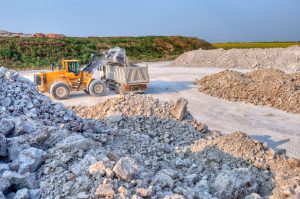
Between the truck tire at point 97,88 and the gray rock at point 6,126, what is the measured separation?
10.1 metres

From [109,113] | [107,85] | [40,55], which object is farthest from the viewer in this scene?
[40,55]

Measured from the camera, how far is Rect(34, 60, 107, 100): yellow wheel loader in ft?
54.6

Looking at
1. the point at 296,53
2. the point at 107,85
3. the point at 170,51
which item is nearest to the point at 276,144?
the point at 107,85

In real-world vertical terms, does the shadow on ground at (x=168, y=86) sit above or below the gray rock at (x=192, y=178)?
above

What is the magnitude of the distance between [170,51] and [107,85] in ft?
96.0

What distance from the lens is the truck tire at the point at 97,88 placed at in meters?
17.3

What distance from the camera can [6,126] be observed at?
7.00 meters

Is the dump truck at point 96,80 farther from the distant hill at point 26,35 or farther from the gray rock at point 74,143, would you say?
the distant hill at point 26,35

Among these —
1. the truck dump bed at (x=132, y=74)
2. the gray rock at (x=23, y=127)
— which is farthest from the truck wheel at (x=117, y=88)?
the gray rock at (x=23, y=127)

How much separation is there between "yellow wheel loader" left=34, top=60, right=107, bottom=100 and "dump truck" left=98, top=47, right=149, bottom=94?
3.28 ft

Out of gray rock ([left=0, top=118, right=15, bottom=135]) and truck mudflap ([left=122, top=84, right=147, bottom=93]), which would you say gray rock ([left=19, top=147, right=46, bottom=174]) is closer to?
gray rock ([left=0, top=118, right=15, bottom=135])

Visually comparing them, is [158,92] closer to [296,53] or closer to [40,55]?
[296,53]

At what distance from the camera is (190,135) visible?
9.95m

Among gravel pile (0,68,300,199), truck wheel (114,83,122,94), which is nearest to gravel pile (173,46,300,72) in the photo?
truck wheel (114,83,122,94)
